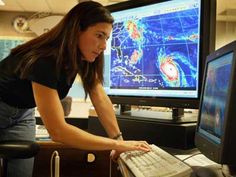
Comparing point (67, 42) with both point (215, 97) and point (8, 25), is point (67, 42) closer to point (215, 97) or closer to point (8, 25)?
point (215, 97)

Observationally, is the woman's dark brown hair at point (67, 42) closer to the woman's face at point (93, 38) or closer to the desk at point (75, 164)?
the woman's face at point (93, 38)

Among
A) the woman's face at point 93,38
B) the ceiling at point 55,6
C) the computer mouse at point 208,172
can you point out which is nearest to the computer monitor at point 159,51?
the woman's face at point 93,38

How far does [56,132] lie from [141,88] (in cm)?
61

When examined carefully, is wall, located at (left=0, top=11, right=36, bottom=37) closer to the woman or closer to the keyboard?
the woman

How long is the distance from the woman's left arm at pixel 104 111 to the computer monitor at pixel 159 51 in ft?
0.58

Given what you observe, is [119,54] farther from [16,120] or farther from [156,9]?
[16,120]

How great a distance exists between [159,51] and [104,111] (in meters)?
0.39

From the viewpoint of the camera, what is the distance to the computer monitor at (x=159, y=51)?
1.40m

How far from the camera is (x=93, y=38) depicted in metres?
1.33

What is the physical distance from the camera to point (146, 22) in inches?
64.2

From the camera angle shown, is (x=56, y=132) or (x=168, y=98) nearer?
(x=56, y=132)

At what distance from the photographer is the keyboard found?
0.85 m

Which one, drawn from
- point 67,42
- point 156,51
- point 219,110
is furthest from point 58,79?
point 219,110

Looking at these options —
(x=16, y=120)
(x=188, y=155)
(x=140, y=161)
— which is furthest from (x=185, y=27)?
(x=16, y=120)
